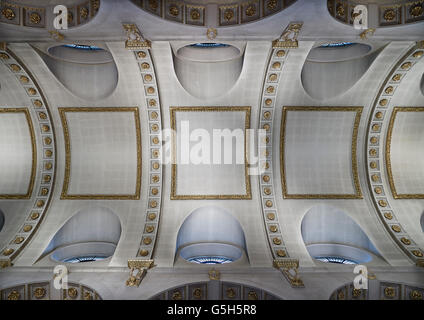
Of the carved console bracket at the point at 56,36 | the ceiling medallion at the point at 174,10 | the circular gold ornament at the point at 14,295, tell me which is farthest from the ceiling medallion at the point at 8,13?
the circular gold ornament at the point at 14,295

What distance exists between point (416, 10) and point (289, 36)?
3.45 meters

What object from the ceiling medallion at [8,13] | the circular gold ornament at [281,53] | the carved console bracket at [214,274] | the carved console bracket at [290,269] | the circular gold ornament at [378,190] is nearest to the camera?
the ceiling medallion at [8,13]

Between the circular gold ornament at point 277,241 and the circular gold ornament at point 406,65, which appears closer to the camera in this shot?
the circular gold ornament at point 406,65

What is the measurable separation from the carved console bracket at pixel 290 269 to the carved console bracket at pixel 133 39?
813 cm

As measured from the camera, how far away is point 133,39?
8.35 meters

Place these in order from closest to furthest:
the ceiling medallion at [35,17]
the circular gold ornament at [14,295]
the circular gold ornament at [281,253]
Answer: the ceiling medallion at [35,17] < the circular gold ornament at [14,295] < the circular gold ornament at [281,253]

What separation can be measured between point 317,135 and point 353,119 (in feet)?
5.01

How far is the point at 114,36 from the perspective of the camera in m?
8.33

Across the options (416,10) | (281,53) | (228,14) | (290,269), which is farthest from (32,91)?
(416,10)

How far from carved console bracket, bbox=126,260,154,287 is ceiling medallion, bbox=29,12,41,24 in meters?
7.68

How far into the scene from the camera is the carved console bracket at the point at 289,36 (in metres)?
8.00

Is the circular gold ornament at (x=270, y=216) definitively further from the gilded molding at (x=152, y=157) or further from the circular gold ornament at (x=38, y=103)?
the circular gold ornament at (x=38, y=103)

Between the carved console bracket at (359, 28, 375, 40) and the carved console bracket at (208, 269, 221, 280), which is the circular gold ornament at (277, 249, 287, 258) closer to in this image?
the carved console bracket at (208, 269, 221, 280)
